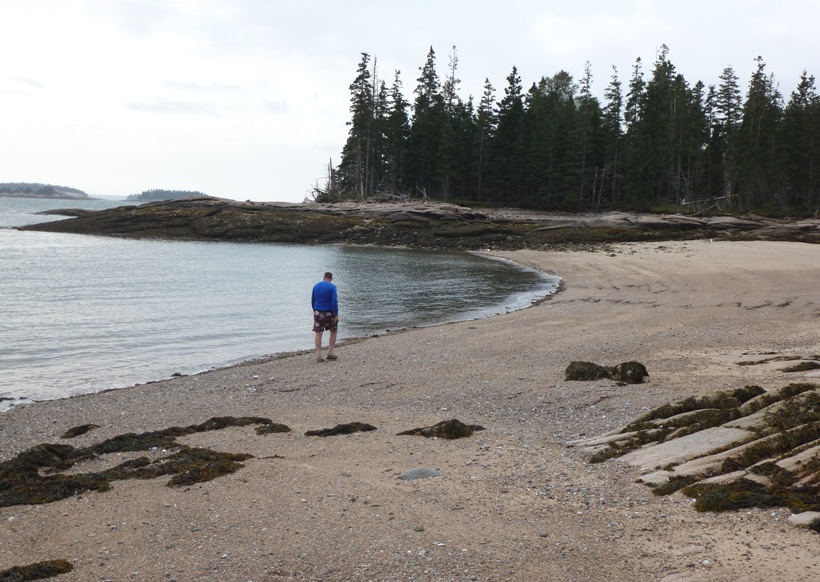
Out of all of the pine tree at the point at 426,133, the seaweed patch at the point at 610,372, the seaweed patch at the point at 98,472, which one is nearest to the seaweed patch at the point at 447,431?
the seaweed patch at the point at 98,472

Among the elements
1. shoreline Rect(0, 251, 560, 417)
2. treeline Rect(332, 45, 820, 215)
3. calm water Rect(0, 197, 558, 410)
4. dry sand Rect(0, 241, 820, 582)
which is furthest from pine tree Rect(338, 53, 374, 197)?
dry sand Rect(0, 241, 820, 582)

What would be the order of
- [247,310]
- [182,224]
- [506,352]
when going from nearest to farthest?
[506,352] → [247,310] → [182,224]

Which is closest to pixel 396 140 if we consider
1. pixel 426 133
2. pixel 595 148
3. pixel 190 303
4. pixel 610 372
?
pixel 426 133

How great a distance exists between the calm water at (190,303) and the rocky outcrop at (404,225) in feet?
24.7

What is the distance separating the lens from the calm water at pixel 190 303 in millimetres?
16094

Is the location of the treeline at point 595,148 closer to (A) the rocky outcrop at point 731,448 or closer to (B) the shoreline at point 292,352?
(B) the shoreline at point 292,352

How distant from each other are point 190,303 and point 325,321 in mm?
11926

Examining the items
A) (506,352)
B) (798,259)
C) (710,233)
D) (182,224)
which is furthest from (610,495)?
(182,224)

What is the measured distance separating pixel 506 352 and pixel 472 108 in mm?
75652

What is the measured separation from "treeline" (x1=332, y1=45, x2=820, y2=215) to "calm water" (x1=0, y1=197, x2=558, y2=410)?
104 ft

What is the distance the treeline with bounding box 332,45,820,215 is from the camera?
65.5 m

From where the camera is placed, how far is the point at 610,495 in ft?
19.9

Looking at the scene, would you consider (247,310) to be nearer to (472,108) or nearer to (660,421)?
(660,421)

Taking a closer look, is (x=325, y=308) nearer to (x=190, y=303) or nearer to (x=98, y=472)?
(x=98, y=472)
